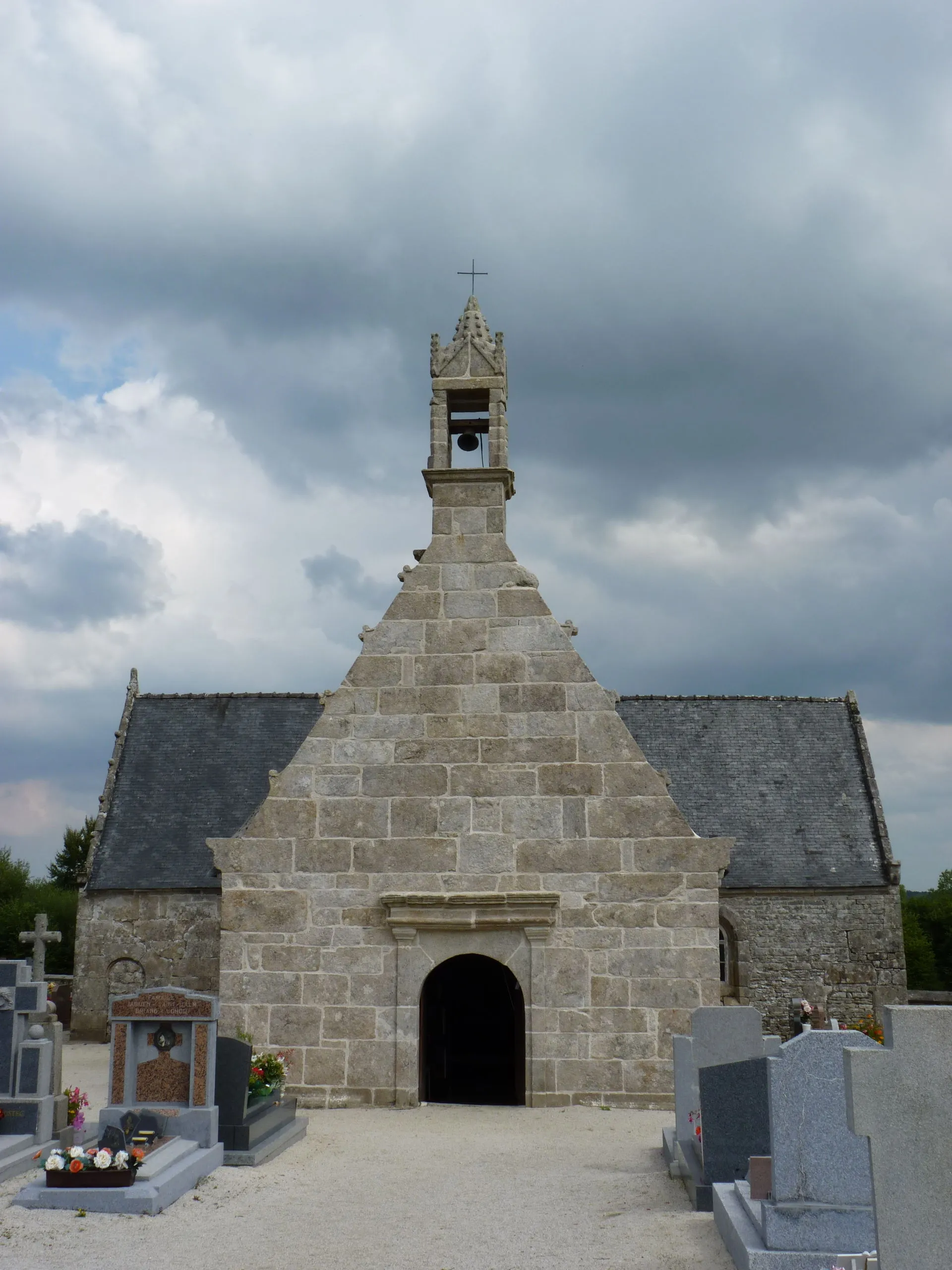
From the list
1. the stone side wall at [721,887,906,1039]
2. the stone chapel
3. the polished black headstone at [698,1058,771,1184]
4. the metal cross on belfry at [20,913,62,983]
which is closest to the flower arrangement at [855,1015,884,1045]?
the stone side wall at [721,887,906,1039]

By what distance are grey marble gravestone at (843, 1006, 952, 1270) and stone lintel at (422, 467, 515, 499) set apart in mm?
10594

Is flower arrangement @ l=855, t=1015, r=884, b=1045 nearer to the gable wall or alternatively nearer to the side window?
the side window

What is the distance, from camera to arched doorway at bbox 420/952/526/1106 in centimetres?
1639

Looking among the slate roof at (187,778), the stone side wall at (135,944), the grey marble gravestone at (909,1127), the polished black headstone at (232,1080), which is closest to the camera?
the grey marble gravestone at (909,1127)

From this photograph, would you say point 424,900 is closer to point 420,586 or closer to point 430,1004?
point 430,1004

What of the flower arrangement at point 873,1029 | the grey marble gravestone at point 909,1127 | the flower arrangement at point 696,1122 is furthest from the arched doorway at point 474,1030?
the grey marble gravestone at point 909,1127

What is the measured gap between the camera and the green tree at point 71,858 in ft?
145

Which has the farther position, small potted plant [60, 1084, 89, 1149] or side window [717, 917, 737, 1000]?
side window [717, 917, 737, 1000]

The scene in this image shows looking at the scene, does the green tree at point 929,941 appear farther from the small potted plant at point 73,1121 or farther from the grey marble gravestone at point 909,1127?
the grey marble gravestone at point 909,1127

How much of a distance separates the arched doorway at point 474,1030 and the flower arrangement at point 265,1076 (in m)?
4.39

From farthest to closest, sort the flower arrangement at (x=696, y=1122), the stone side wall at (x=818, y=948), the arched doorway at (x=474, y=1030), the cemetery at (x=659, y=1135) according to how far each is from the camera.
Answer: the stone side wall at (x=818, y=948), the arched doorway at (x=474, y=1030), the flower arrangement at (x=696, y=1122), the cemetery at (x=659, y=1135)

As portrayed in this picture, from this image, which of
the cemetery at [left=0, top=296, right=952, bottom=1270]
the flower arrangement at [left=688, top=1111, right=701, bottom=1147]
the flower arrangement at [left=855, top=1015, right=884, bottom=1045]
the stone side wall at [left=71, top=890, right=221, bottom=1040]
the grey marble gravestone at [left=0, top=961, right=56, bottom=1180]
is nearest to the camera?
the cemetery at [left=0, top=296, right=952, bottom=1270]

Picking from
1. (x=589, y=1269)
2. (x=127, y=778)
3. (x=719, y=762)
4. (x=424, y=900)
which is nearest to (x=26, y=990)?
(x=424, y=900)

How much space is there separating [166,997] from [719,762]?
1679cm
